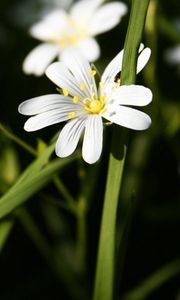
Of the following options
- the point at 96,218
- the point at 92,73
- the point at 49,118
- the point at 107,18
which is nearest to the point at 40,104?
the point at 49,118

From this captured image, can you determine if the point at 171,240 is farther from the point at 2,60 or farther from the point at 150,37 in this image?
the point at 2,60

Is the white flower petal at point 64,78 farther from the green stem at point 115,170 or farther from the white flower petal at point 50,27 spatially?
the white flower petal at point 50,27

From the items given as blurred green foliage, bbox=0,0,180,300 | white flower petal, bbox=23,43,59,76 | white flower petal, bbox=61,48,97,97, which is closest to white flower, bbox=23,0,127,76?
white flower petal, bbox=23,43,59,76

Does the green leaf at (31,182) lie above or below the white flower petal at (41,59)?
below

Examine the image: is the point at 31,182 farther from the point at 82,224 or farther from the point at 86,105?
the point at 82,224

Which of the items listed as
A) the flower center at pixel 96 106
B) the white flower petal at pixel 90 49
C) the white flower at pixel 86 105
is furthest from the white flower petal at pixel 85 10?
the flower center at pixel 96 106

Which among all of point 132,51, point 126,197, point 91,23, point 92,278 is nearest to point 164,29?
point 91,23
